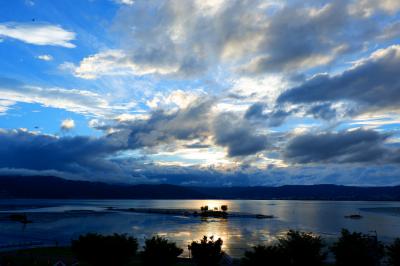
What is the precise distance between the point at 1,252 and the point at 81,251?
138 feet

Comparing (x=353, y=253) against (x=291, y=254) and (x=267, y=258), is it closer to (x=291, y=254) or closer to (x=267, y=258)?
(x=291, y=254)

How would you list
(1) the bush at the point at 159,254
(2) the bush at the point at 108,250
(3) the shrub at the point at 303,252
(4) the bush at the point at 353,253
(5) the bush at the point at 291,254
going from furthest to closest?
(2) the bush at the point at 108,250 < (1) the bush at the point at 159,254 < (4) the bush at the point at 353,253 < (3) the shrub at the point at 303,252 < (5) the bush at the point at 291,254

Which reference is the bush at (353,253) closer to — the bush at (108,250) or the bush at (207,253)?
the bush at (207,253)

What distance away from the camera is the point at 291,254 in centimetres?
6400

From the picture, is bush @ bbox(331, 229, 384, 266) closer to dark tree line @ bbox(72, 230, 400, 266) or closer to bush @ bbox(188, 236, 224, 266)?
dark tree line @ bbox(72, 230, 400, 266)

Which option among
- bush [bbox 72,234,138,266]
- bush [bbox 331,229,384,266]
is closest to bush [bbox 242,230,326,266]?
bush [bbox 331,229,384,266]

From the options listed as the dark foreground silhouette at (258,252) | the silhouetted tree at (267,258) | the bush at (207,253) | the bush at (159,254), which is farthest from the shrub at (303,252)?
the bush at (159,254)

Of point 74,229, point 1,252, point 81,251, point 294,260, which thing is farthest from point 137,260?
point 74,229

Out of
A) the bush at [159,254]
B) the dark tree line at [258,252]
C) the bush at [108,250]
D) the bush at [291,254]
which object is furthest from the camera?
the bush at [108,250]

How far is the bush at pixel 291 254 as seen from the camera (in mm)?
60031

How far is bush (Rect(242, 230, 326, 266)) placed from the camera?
60.0m

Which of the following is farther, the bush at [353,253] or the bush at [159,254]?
the bush at [159,254]

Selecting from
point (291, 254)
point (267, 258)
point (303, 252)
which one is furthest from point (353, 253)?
point (267, 258)

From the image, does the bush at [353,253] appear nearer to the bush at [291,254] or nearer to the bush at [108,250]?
the bush at [291,254]
